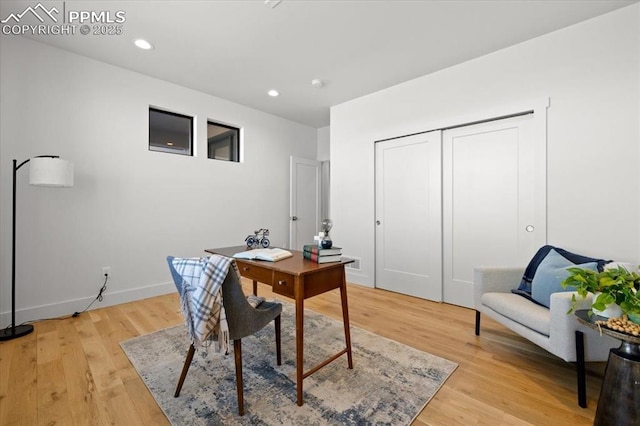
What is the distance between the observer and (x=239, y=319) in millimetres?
1500

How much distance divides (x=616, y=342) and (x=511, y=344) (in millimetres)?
728

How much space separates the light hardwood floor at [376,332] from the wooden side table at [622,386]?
232mm

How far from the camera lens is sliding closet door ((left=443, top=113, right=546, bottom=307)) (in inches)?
106

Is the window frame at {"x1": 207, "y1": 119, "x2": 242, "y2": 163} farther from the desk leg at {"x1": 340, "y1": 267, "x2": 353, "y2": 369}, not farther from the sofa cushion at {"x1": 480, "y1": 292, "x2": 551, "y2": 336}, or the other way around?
the sofa cushion at {"x1": 480, "y1": 292, "x2": 551, "y2": 336}

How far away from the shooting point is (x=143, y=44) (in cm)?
277

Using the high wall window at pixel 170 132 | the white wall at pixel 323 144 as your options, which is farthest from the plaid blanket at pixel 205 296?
the white wall at pixel 323 144

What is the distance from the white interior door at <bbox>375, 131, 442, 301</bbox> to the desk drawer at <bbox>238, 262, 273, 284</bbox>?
2.40 meters

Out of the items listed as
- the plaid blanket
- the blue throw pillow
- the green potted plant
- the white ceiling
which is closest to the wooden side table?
the green potted plant

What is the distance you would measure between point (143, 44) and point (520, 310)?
4.10m

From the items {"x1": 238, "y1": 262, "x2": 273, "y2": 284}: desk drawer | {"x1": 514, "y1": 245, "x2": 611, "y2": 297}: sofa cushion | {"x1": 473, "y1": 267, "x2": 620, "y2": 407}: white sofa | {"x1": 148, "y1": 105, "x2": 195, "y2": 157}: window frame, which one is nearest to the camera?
{"x1": 473, "y1": 267, "x2": 620, "y2": 407}: white sofa

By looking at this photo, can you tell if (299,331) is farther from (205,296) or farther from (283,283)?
(205,296)

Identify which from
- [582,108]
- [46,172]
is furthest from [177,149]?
[582,108]

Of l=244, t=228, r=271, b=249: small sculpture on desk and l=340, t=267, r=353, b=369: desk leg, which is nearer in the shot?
l=340, t=267, r=353, b=369: desk leg

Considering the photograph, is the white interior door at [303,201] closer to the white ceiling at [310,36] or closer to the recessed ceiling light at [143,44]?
the white ceiling at [310,36]
